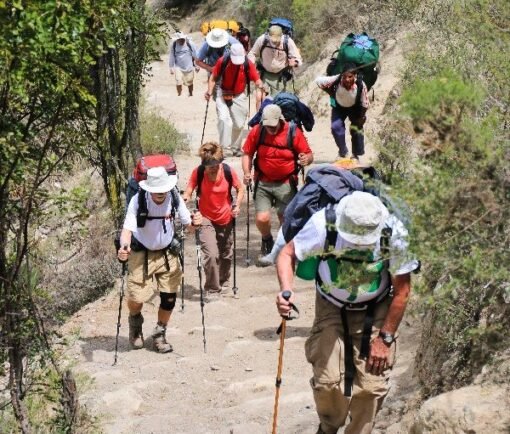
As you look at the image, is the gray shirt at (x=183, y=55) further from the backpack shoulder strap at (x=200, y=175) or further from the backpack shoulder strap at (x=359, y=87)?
the backpack shoulder strap at (x=200, y=175)

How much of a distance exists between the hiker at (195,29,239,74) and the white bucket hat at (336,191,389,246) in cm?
1022

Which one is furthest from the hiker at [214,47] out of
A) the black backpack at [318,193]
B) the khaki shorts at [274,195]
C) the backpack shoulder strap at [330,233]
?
the backpack shoulder strap at [330,233]

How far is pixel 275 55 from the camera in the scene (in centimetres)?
1636

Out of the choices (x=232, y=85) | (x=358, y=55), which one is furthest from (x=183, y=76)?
(x=358, y=55)

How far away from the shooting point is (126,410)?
849 cm

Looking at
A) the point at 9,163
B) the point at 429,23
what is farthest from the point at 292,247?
the point at 429,23

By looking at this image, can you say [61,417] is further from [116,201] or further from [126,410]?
[116,201]

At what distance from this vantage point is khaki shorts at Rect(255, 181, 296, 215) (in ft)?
36.9

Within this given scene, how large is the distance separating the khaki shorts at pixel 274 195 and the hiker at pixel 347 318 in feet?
15.5

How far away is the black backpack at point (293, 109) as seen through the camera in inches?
435

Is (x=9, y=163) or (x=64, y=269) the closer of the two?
(x=9, y=163)

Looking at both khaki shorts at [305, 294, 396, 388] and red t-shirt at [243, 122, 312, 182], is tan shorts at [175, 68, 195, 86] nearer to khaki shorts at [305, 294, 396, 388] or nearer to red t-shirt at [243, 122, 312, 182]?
red t-shirt at [243, 122, 312, 182]

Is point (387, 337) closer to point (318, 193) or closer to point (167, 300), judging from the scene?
point (318, 193)

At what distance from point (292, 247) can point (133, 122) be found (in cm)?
688
